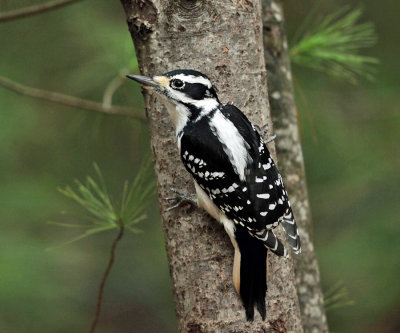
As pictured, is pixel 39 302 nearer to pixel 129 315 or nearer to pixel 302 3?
pixel 129 315

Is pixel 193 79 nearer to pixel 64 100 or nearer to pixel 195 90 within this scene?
pixel 195 90

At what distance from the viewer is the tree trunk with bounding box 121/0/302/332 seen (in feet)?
6.68

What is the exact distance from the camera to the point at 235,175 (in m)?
2.12

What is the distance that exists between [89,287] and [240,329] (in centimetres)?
364

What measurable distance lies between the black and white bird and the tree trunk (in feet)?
0.13

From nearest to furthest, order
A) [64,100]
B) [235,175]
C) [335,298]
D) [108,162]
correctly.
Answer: [235,175], [335,298], [64,100], [108,162]

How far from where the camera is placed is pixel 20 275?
385 centimetres

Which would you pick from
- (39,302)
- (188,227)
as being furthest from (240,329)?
(39,302)

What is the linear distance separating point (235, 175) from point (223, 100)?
267 millimetres

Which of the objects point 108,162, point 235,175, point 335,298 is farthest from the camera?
point 108,162

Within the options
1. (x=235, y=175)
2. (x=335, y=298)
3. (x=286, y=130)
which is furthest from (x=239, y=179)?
(x=335, y=298)

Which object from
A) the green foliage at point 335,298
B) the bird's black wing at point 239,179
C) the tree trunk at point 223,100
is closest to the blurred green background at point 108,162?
the green foliage at point 335,298

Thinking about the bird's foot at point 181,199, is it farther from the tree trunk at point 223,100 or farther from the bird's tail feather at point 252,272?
the bird's tail feather at point 252,272

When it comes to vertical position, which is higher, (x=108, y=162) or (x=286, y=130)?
(x=108, y=162)
